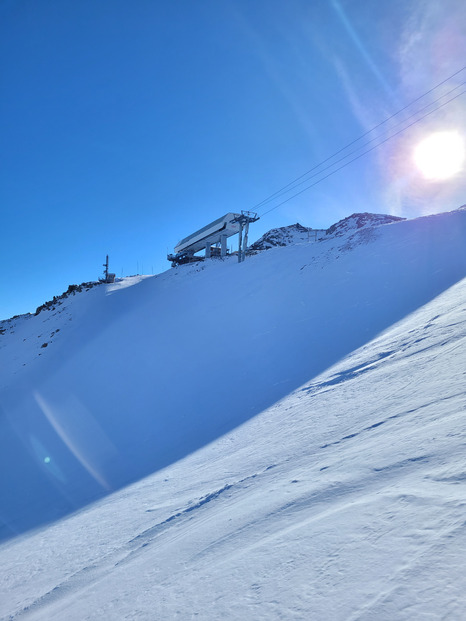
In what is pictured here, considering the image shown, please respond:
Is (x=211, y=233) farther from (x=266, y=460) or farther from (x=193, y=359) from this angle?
(x=266, y=460)

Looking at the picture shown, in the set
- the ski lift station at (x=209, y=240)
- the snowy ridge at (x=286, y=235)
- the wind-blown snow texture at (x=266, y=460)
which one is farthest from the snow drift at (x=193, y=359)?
the snowy ridge at (x=286, y=235)

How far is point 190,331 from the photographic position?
51.7 feet

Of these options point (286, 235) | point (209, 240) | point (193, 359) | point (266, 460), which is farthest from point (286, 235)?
point (266, 460)

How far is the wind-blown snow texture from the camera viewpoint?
1922mm

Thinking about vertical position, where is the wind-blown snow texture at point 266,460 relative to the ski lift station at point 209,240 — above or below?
below

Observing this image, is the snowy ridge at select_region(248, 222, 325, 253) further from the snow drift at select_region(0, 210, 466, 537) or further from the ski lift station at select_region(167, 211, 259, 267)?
the snow drift at select_region(0, 210, 466, 537)

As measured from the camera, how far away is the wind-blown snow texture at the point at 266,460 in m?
1.92

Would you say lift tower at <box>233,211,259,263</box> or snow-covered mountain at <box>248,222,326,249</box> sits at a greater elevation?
snow-covered mountain at <box>248,222,326,249</box>

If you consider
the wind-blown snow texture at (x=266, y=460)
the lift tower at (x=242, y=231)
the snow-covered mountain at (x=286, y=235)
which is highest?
the snow-covered mountain at (x=286, y=235)

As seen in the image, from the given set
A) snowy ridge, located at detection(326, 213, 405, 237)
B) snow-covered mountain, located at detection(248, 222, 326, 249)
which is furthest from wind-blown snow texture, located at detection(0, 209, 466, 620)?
snow-covered mountain, located at detection(248, 222, 326, 249)

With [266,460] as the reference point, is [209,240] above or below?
above

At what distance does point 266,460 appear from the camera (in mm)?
4395

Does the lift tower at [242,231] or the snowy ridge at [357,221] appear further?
the snowy ridge at [357,221]

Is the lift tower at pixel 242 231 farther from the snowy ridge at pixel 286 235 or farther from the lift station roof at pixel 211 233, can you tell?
the snowy ridge at pixel 286 235
